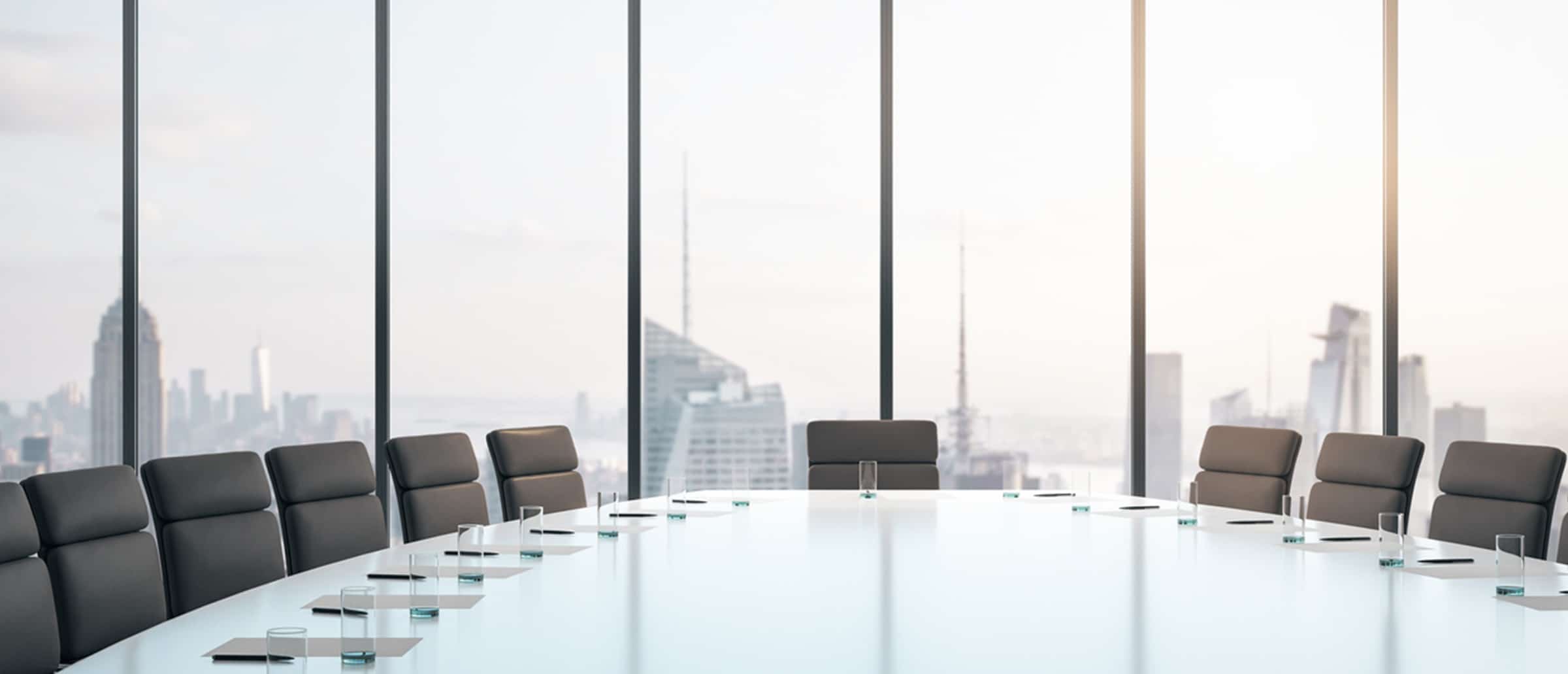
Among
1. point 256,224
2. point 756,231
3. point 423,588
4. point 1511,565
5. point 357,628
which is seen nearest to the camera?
point 357,628

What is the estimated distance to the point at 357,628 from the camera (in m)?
2.65

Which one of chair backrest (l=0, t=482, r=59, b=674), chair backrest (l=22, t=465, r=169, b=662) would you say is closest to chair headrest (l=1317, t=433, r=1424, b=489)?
chair backrest (l=22, t=465, r=169, b=662)

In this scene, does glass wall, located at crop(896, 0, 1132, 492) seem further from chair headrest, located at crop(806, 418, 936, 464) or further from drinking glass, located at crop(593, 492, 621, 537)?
drinking glass, located at crop(593, 492, 621, 537)

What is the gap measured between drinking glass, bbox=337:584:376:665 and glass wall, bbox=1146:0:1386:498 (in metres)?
5.53

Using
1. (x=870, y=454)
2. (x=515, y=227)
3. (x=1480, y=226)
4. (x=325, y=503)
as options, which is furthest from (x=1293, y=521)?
(x=515, y=227)

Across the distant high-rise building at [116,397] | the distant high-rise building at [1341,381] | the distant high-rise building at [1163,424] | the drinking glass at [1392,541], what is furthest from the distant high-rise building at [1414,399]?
the distant high-rise building at [116,397]

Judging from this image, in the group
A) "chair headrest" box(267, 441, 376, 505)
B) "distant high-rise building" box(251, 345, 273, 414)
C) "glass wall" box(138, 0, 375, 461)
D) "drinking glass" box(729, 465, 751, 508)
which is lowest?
"drinking glass" box(729, 465, 751, 508)

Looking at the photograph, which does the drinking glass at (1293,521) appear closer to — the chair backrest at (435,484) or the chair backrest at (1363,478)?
the chair backrest at (1363,478)

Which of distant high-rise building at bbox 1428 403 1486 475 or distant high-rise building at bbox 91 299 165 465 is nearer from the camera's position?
distant high-rise building at bbox 91 299 165 465

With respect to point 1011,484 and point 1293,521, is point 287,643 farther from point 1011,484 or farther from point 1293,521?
point 1011,484

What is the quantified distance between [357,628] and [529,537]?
1494mm

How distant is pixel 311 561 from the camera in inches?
169

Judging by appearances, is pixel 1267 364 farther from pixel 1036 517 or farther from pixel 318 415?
pixel 318 415

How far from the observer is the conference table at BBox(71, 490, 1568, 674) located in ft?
8.17
